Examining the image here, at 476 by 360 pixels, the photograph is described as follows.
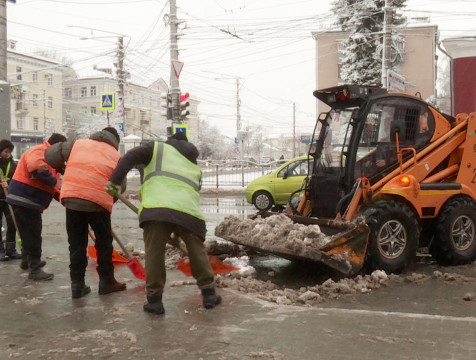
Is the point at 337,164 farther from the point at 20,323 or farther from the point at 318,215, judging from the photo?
the point at 20,323

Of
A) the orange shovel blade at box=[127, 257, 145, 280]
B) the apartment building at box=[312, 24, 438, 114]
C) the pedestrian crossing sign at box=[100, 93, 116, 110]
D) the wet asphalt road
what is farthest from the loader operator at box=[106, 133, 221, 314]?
the apartment building at box=[312, 24, 438, 114]

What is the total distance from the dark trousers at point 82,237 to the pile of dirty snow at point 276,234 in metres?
1.91

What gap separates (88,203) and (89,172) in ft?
1.06

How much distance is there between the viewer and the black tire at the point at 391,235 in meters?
6.69

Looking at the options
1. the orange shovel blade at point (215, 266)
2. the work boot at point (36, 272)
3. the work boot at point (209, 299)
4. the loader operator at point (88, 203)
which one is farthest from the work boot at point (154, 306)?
the work boot at point (36, 272)

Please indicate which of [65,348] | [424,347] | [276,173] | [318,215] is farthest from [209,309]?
[276,173]

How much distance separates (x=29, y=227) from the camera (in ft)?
21.6

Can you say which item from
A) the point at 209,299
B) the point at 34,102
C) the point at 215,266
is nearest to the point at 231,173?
the point at 215,266

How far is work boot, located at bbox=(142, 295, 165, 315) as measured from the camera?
5008 mm

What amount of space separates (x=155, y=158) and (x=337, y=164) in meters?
3.38

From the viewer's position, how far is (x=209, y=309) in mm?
5180

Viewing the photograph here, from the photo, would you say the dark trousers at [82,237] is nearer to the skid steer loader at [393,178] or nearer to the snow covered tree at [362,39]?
the skid steer loader at [393,178]

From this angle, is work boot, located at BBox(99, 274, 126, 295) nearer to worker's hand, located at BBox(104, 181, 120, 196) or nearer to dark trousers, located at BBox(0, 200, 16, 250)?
worker's hand, located at BBox(104, 181, 120, 196)

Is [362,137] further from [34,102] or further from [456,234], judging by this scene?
[34,102]
